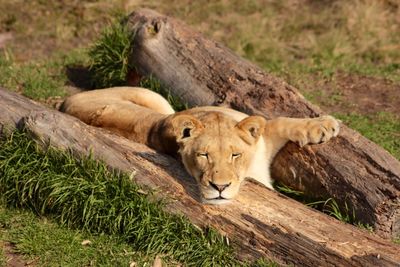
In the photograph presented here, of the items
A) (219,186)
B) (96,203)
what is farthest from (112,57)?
(219,186)

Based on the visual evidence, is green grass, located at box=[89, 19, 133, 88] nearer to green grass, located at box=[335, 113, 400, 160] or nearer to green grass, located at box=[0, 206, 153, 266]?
green grass, located at box=[335, 113, 400, 160]

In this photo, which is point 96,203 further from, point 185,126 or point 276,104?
point 276,104

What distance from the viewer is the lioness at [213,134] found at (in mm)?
4895

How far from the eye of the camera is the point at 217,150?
16.2 feet

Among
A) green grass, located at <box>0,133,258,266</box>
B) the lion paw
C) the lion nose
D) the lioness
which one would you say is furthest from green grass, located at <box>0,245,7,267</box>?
the lion paw

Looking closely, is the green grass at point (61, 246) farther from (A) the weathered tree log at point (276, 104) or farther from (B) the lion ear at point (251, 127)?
(A) the weathered tree log at point (276, 104)

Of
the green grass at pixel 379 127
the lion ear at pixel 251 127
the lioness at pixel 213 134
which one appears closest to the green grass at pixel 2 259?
the lioness at pixel 213 134

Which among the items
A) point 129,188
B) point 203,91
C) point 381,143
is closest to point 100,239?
point 129,188

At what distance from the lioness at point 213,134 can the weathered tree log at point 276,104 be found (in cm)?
15

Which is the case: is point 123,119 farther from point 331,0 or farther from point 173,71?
point 331,0

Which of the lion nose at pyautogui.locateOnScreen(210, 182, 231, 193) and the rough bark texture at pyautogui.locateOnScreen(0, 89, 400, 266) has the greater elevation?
the lion nose at pyautogui.locateOnScreen(210, 182, 231, 193)

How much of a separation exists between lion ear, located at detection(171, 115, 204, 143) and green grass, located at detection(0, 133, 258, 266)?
21.3 inches

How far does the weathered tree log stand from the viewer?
5215 millimetres

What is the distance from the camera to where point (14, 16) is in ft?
36.6
